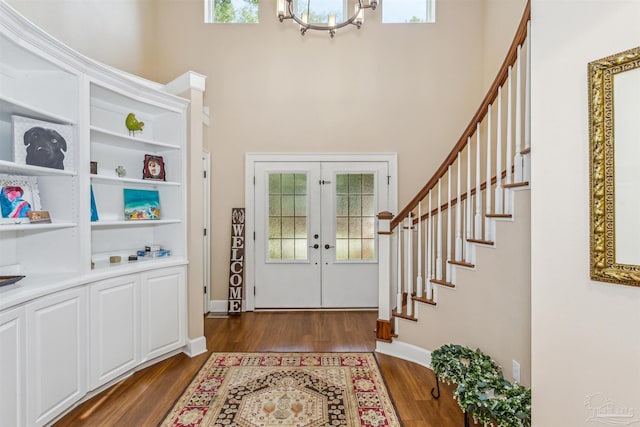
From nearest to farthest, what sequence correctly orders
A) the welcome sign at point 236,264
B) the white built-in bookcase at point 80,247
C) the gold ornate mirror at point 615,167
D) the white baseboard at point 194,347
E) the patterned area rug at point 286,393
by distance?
the gold ornate mirror at point 615,167, the white built-in bookcase at point 80,247, the patterned area rug at point 286,393, the white baseboard at point 194,347, the welcome sign at point 236,264

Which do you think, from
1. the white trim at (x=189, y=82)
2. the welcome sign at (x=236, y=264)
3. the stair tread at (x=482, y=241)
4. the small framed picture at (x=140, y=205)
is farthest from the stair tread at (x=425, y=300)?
the white trim at (x=189, y=82)

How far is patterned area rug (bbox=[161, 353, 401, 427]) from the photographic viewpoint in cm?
206

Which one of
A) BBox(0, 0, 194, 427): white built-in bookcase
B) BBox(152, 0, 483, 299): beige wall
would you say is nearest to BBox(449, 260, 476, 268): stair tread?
BBox(152, 0, 483, 299): beige wall

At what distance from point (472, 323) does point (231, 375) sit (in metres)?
2.02

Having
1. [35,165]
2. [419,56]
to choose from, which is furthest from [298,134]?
[35,165]

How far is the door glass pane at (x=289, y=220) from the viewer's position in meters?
4.37

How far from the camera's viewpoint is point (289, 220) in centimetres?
438

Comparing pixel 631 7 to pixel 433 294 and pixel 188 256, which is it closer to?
pixel 433 294

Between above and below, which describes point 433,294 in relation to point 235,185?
below

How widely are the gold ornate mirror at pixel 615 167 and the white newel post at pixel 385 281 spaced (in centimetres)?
196

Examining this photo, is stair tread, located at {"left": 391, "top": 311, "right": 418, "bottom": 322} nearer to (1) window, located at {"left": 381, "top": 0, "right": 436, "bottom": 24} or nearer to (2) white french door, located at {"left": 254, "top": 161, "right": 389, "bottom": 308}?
(2) white french door, located at {"left": 254, "top": 161, "right": 389, "bottom": 308}

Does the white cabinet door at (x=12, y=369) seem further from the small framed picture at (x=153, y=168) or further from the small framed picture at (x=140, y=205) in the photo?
the small framed picture at (x=153, y=168)

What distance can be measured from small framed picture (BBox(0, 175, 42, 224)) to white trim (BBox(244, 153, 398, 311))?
239 cm

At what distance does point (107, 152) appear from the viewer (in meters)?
2.87
